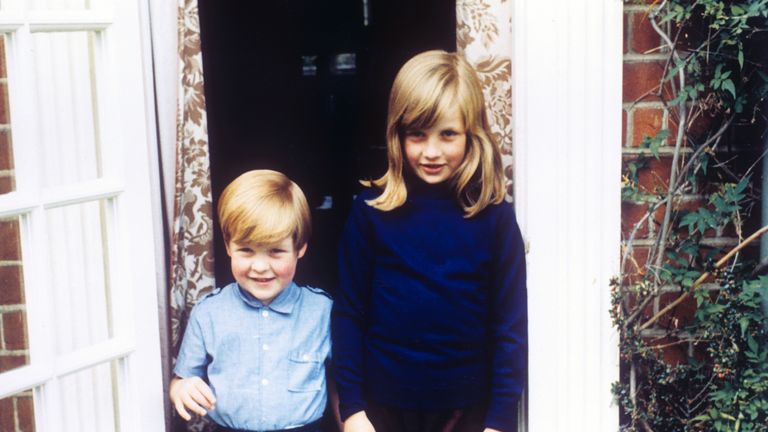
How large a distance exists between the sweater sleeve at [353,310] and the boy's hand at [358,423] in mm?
12

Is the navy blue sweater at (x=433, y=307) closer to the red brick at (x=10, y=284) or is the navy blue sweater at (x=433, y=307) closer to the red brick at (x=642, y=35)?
the red brick at (x=642, y=35)

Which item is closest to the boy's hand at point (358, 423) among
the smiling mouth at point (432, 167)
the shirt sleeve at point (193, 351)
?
the shirt sleeve at point (193, 351)

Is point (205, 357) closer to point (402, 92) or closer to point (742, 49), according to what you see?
point (402, 92)

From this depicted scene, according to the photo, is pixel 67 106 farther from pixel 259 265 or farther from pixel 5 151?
pixel 259 265

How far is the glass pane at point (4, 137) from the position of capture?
7.70 ft

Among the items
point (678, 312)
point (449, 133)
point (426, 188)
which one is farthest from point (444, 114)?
point (678, 312)

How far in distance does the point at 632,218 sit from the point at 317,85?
99.3 inches

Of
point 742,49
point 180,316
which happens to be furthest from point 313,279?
point 742,49

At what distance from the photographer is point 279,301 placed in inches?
92.9

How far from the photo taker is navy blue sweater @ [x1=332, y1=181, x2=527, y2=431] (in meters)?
2.21

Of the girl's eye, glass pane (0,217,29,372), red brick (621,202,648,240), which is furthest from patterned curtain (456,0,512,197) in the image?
glass pane (0,217,29,372)

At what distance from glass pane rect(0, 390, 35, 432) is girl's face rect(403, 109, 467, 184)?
4.21 ft

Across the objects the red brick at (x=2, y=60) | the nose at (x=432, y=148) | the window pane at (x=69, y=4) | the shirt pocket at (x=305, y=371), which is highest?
the window pane at (x=69, y=4)

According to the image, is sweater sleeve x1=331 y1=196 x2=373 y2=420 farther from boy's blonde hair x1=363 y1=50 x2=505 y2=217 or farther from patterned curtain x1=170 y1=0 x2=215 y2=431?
patterned curtain x1=170 y1=0 x2=215 y2=431
